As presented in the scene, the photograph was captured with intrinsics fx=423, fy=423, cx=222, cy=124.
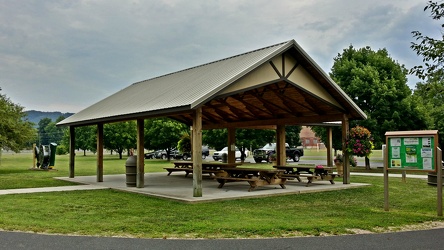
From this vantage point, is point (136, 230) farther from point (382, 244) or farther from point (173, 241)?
point (382, 244)

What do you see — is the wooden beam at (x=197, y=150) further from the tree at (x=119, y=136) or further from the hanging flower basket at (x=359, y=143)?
the tree at (x=119, y=136)

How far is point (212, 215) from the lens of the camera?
927cm

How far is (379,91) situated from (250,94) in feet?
43.7

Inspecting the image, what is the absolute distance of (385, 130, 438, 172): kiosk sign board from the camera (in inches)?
380

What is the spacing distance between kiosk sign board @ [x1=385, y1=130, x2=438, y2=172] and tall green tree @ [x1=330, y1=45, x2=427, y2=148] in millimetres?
16460

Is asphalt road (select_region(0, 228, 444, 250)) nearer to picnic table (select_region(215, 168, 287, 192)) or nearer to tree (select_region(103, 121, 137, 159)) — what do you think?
picnic table (select_region(215, 168, 287, 192))

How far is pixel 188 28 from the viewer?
20.2m

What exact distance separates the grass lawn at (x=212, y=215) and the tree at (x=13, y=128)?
13.3m

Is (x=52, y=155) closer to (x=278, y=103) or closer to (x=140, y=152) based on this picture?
(x=140, y=152)

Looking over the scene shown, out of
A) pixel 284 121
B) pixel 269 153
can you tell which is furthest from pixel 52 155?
pixel 269 153

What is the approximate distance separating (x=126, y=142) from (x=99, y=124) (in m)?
31.4

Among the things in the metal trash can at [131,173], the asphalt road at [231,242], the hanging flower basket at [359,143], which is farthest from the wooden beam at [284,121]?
the asphalt road at [231,242]

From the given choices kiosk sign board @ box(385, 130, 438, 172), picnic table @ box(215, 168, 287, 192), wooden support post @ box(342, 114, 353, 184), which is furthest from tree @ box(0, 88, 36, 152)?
kiosk sign board @ box(385, 130, 438, 172)

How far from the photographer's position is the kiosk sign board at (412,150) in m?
9.65
